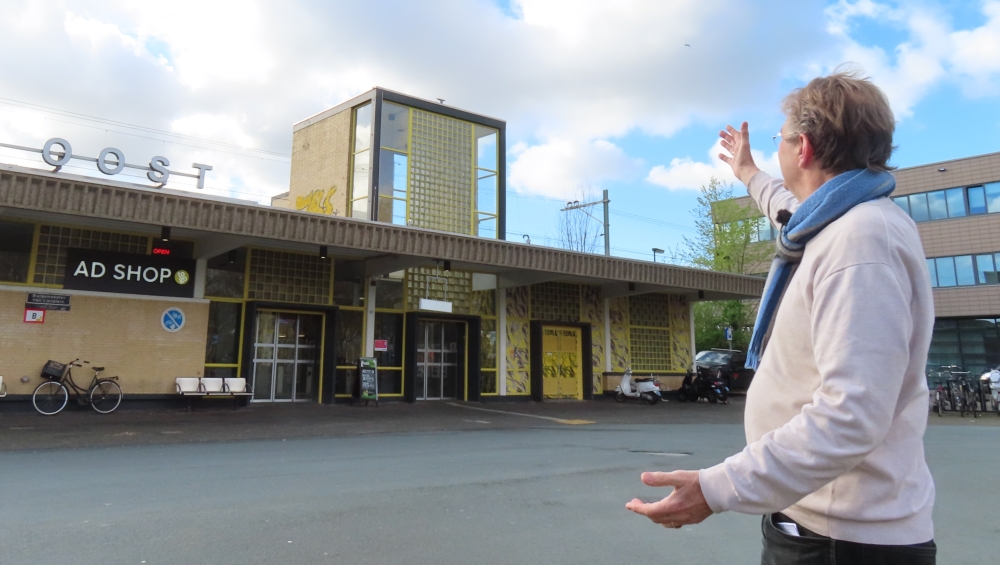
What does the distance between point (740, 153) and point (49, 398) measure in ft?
50.2

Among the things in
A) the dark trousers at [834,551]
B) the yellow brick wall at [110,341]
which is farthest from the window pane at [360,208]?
the dark trousers at [834,551]

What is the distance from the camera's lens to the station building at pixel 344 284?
564 inches

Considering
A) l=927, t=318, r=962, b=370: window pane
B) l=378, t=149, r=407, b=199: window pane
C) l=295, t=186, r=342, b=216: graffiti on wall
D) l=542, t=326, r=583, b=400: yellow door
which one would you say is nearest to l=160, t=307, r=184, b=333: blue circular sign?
l=295, t=186, r=342, b=216: graffiti on wall

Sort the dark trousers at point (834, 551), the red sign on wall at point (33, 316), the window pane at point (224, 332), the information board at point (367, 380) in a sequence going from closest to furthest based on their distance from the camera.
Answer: the dark trousers at point (834, 551), the red sign on wall at point (33, 316), the window pane at point (224, 332), the information board at point (367, 380)

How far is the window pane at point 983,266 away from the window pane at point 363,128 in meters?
31.9

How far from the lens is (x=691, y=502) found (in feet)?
5.64

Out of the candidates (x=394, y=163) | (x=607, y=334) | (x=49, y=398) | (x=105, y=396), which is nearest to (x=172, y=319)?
(x=105, y=396)

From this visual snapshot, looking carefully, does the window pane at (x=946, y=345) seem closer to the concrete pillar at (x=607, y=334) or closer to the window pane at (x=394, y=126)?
the concrete pillar at (x=607, y=334)

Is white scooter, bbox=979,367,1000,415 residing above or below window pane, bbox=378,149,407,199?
below

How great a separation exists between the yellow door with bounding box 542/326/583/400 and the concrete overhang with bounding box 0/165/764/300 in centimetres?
183

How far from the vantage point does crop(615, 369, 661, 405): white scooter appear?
71.9 ft

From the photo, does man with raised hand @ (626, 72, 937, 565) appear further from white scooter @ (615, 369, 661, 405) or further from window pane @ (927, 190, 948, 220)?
window pane @ (927, 190, 948, 220)

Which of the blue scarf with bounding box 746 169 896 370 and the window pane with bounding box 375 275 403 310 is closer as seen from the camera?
the blue scarf with bounding box 746 169 896 370

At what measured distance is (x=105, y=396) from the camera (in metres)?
14.7
